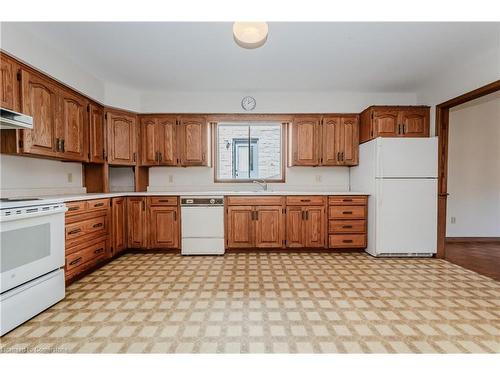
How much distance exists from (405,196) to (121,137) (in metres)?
4.07

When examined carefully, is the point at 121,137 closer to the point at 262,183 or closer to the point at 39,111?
the point at 39,111

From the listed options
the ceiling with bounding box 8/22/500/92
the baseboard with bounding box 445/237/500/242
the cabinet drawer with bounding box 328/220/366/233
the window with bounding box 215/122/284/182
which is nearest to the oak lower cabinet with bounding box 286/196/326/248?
the cabinet drawer with bounding box 328/220/366/233

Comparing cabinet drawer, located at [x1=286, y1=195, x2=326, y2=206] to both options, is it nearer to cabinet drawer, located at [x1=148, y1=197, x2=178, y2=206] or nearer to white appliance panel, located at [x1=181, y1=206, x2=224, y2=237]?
white appliance panel, located at [x1=181, y1=206, x2=224, y2=237]

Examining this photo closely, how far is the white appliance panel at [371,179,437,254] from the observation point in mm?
3385

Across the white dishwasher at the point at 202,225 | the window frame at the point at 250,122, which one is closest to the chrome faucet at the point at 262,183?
the window frame at the point at 250,122

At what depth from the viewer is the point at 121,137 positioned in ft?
12.3

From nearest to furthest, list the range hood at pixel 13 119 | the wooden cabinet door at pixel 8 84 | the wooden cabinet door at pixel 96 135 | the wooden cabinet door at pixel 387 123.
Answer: the range hood at pixel 13 119 → the wooden cabinet door at pixel 8 84 → the wooden cabinet door at pixel 96 135 → the wooden cabinet door at pixel 387 123

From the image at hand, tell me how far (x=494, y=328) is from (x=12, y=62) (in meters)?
4.26

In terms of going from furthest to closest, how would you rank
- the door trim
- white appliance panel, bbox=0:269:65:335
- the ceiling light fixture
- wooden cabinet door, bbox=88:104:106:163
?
the door trim < wooden cabinet door, bbox=88:104:106:163 < white appliance panel, bbox=0:269:65:335 < the ceiling light fixture

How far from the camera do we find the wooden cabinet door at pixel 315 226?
3650 mm

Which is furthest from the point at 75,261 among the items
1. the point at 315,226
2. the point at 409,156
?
the point at 409,156

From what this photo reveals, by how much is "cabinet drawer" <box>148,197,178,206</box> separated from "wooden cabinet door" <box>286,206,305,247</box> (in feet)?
5.36

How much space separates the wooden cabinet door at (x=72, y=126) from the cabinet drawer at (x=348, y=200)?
3.32m

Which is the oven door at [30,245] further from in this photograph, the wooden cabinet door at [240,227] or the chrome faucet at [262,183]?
the chrome faucet at [262,183]
